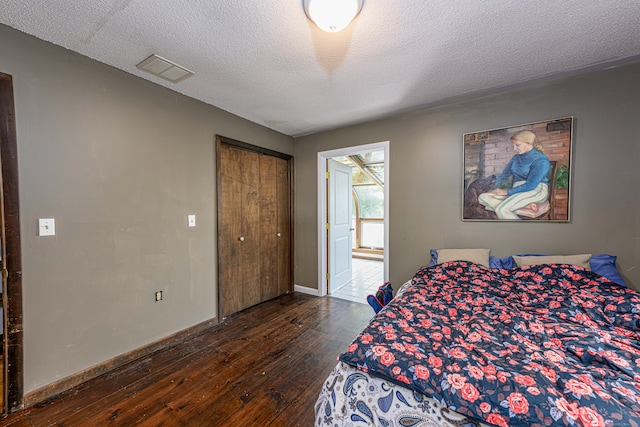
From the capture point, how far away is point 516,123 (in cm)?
234

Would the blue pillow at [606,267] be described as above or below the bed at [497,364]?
above

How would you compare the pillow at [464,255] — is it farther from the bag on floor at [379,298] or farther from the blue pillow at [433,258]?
the bag on floor at [379,298]

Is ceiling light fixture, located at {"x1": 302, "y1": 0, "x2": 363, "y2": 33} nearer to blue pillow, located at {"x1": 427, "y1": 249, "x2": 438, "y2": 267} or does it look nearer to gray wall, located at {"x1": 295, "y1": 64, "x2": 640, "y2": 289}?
gray wall, located at {"x1": 295, "y1": 64, "x2": 640, "y2": 289}

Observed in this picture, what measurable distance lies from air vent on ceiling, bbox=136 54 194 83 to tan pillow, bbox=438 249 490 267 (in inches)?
112

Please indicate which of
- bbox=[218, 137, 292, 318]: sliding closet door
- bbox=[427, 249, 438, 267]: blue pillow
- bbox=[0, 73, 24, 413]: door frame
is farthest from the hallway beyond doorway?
bbox=[0, 73, 24, 413]: door frame

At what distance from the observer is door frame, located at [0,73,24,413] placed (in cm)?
152

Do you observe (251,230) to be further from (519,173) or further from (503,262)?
(519,173)

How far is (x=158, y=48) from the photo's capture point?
1.75 metres

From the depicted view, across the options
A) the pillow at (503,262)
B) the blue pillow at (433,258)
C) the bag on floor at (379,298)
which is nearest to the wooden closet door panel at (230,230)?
the bag on floor at (379,298)

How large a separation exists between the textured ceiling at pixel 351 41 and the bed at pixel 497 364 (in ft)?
5.49

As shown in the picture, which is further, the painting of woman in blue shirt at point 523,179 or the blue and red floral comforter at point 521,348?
the painting of woman in blue shirt at point 523,179

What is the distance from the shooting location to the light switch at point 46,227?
5.36 feet

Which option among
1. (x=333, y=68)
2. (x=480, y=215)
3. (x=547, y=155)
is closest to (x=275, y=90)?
(x=333, y=68)

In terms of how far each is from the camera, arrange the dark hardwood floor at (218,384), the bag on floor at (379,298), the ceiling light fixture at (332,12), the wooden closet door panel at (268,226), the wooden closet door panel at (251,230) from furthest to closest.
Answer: the wooden closet door panel at (268,226) → the wooden closet door panel at (251,230) → the bag on floor at (379,298) → the dark hardwood floor at (218,384) → the ceiling light fixture at (332,12)
